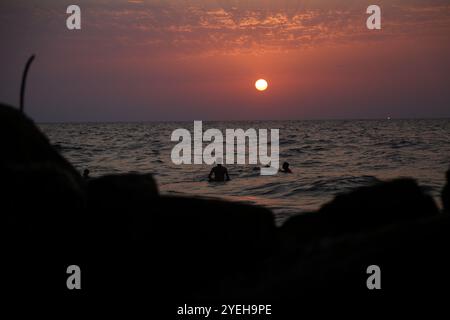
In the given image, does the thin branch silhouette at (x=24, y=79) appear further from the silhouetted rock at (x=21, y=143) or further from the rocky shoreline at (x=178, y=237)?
the rocky shoreline at (x=178, y=237)

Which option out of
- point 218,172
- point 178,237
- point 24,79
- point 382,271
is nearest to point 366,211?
point 382,271

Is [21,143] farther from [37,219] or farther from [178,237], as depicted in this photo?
[178,237]

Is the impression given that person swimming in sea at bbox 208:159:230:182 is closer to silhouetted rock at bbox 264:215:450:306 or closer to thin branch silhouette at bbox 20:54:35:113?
thin branch silhouette at bbox 20:54:35:113

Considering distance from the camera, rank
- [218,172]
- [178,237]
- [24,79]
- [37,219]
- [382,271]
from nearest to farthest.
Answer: [382,271] → [37,219] → [178,237] → [24,79] → [218,172]

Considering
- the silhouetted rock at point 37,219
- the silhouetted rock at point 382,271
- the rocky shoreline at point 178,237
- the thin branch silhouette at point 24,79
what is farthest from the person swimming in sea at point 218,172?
the silhouetted rock at point 382,271

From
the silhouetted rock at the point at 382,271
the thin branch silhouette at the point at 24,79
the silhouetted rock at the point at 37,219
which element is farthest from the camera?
the thin branch silhouette at the point at 24,79

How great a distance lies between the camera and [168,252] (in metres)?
4.81

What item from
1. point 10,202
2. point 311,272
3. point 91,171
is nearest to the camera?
point 311,272

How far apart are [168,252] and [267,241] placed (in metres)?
1.12

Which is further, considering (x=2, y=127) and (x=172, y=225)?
(x=2, y=127)

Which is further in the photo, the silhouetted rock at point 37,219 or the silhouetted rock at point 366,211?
the silhouetted rock at point 366,211

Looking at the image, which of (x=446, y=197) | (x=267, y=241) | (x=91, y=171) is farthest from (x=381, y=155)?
(x=267, y=241)

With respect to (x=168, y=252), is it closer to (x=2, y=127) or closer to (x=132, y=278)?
(x=132, y=278)

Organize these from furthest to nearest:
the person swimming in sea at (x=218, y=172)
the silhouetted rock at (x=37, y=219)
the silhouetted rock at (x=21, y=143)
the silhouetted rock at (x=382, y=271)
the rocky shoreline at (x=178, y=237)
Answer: the person swimming in sea at (x=218, y=172) → the silhouetted rock at (x=21, y=143) → the silhouetted rock at (x=37, y=219) → the rocky shoreline at (x=178, y=237) → the silhouetted rock at (x=382, y=271)
